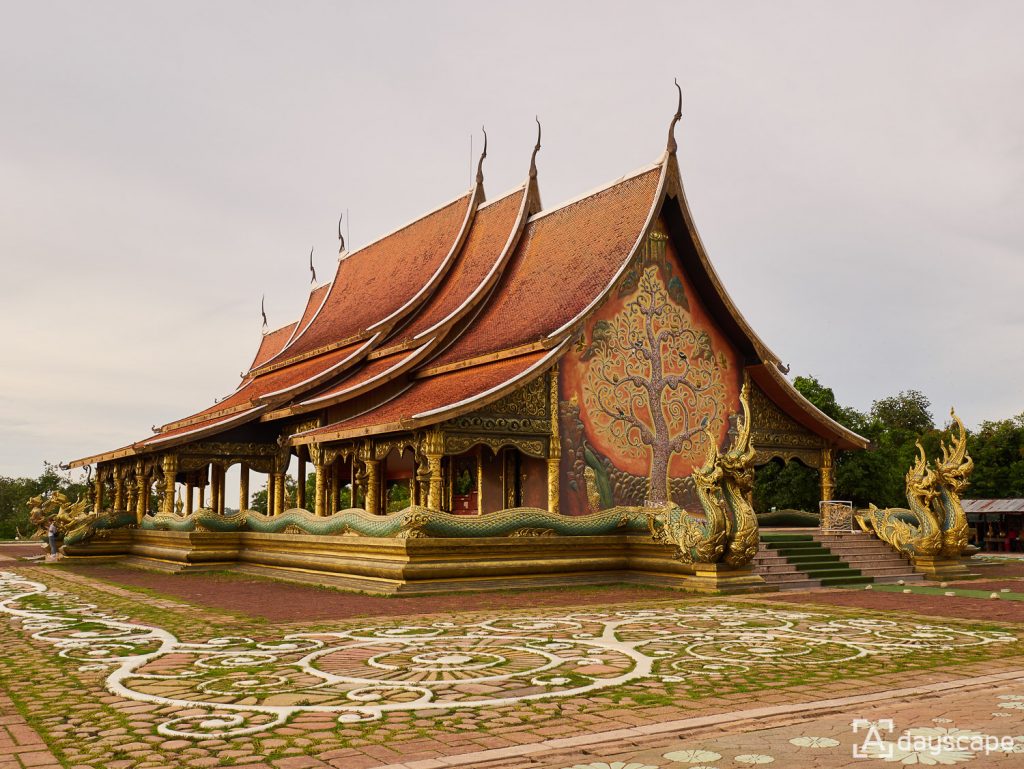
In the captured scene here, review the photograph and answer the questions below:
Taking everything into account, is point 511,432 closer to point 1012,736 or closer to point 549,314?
point 549,314

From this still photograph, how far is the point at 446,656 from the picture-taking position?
6.53 metres

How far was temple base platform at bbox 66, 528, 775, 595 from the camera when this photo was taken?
39.1 ft

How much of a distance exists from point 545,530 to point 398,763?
9.26 meters

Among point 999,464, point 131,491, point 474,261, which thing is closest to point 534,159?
point 474,261

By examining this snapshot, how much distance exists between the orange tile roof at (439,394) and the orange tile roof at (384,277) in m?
3.83

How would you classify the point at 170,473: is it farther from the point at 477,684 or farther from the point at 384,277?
the point at 477,684

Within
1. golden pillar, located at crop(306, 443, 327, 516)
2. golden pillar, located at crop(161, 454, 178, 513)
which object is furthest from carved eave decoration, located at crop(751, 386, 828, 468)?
golden pillar, located at crop(161, 454, 178, 513)

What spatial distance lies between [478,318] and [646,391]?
3.51 m

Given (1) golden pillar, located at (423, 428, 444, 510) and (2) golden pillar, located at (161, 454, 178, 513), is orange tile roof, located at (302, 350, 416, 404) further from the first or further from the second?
(1) golden pillar, located at (423, 428, 444, 510)

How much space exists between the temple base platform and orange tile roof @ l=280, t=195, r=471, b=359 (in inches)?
244

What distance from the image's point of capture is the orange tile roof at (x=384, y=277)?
1992 centimetres

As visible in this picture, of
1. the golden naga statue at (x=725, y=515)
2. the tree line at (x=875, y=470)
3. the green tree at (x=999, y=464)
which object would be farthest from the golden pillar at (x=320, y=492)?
the green tree at (x=999, y=464)

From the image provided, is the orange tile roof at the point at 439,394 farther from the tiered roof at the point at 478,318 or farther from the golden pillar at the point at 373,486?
the golden pillar at the point at 373,486

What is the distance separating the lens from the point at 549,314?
15.4 metres
